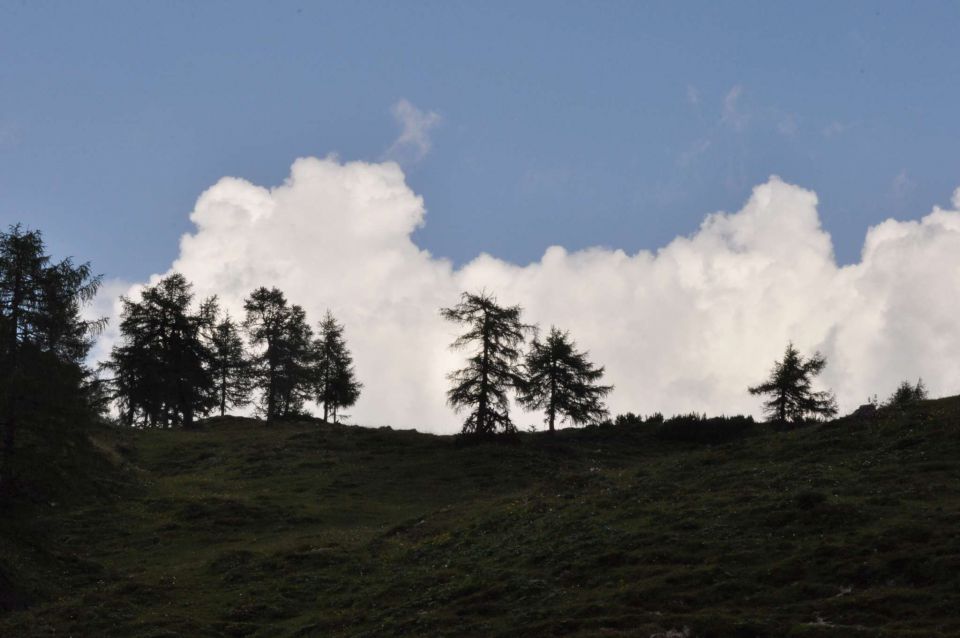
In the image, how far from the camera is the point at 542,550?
30.1 metres

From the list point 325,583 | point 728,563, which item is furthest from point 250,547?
point 728,563

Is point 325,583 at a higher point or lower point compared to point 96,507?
lower

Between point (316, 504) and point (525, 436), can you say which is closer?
point (316, 504)

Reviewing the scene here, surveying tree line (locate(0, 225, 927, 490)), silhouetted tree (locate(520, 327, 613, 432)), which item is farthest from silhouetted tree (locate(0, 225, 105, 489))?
silhouetted tree (locate(520, 327, 613, 432))

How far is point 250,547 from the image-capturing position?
38.0 m

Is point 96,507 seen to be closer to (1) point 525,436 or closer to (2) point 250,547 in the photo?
(2) point 250,547

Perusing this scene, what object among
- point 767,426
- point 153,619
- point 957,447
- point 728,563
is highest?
point 767,426

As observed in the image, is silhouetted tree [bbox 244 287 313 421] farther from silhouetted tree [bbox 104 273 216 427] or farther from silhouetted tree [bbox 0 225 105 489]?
silhouetted tree [bbox 0 225 105 489]

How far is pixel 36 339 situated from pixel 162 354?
4236 centimetres

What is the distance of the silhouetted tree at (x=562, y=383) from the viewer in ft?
226

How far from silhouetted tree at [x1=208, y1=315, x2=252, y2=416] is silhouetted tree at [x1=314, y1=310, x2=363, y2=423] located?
22.9 ft

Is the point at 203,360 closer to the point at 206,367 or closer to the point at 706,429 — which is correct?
the point at 206,367

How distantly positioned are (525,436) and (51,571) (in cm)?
4010

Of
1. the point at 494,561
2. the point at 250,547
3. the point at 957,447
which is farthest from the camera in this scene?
the point at 250,547
